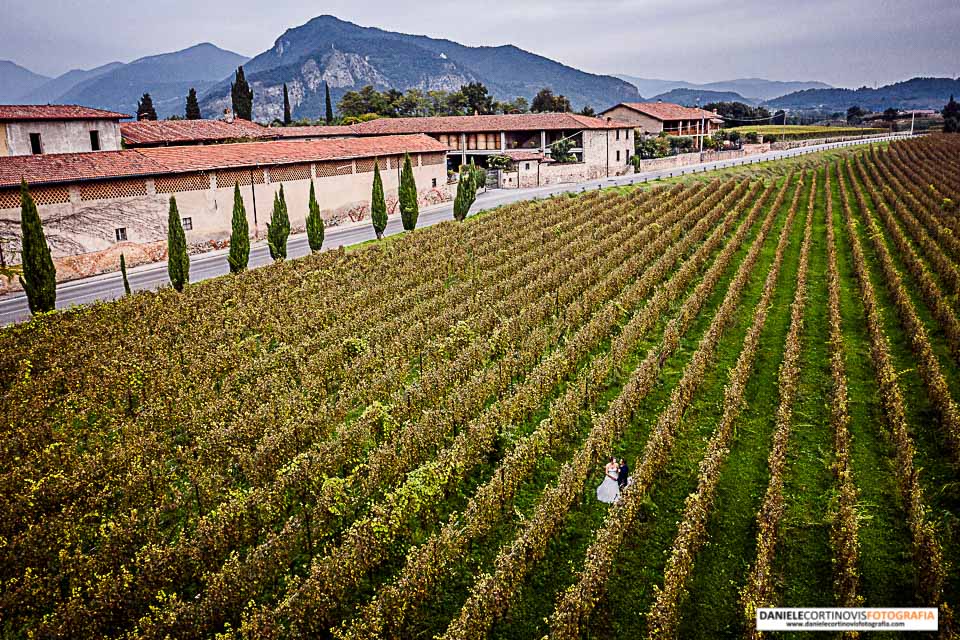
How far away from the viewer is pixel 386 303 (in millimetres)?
22562

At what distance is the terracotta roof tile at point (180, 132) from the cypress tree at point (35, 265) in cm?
2323

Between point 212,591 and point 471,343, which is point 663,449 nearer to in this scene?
point 471,343

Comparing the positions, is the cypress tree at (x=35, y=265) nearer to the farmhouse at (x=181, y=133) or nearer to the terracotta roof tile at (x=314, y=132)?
the farmhouse at (x=181, y=133)

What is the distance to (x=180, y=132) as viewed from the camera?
51.1 m

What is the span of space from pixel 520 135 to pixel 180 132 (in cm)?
3677

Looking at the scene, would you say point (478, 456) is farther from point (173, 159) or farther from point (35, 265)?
point (173, 159)

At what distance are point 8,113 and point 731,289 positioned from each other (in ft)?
134

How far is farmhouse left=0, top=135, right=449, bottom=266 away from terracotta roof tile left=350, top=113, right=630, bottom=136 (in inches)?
832

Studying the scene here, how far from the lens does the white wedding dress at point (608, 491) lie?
11.9 metres

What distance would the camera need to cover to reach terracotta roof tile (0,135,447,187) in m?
30.9

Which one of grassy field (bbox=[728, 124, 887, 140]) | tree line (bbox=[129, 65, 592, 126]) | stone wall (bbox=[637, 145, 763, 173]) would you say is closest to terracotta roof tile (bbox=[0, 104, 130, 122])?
tree line (bbox=[129, 65, 592, 126])

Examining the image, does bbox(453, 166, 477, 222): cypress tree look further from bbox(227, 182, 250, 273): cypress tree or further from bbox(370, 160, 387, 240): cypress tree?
bbox(227, 182, 250, 273): cypress tree

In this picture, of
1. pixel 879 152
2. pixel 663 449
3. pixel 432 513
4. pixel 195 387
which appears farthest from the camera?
pixel 879 152

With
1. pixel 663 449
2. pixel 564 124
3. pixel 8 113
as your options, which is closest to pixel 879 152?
pixel 564 124
